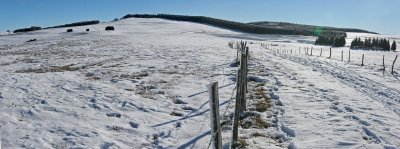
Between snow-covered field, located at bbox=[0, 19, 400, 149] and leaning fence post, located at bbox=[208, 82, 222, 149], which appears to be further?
snow-covered field, located at bbox=[0, 19, 400, 149]

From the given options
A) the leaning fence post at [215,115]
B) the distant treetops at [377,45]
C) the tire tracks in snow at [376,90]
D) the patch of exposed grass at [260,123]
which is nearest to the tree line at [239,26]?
the distant treetops at [377,45]

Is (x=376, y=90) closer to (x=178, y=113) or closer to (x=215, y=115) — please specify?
(x=178, y=113)

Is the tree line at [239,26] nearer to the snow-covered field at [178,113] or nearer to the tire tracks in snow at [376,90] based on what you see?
the tire tracks in snow at [376,90]

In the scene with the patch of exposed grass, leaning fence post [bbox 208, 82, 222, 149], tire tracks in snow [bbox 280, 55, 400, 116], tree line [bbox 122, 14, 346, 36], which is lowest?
tire tracks in snow [bbox 280, 55, 400, 116]

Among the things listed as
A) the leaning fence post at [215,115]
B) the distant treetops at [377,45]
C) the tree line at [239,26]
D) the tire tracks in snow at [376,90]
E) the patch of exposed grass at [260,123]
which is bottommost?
the distant treetops at [377,45]

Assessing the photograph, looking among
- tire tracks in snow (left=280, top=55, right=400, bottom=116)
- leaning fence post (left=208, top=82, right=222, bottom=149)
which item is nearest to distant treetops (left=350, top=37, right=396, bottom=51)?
tire tracks in snow (left=280, top=55, right=400, bottom=116)

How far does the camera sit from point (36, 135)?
9.34 metres

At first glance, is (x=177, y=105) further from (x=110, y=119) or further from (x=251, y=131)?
(x=251, y=131)

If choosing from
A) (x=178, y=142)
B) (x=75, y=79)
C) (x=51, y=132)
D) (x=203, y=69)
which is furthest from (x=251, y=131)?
(x=203, y=69)

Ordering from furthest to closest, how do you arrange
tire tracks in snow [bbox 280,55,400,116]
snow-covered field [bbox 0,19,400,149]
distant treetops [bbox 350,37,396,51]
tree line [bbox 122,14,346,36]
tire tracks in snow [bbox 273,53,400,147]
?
1. tree line [bbox 122,14,346,36]
2. distant treetops [bbox 350,37,396,51]
3. tire tracks in snow [bbox 280,55,400,116]
4. tire tracks in snow [bbox 273,53,400,147]
5. snow-covered field [bbox 0,19,400,149]

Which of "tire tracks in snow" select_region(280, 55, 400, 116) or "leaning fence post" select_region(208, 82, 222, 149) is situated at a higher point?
"leaning fence post" select_region(208, 82, 222, 149)

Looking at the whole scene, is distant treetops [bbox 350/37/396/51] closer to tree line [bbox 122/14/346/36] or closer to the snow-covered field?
tree line [bbox 122/14/346/36]

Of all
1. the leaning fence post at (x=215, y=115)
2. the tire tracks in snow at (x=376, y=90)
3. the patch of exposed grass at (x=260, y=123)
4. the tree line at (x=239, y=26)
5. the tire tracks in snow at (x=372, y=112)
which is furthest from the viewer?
the tree line at (x=239, y=26)

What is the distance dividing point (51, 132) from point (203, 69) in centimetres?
1511
